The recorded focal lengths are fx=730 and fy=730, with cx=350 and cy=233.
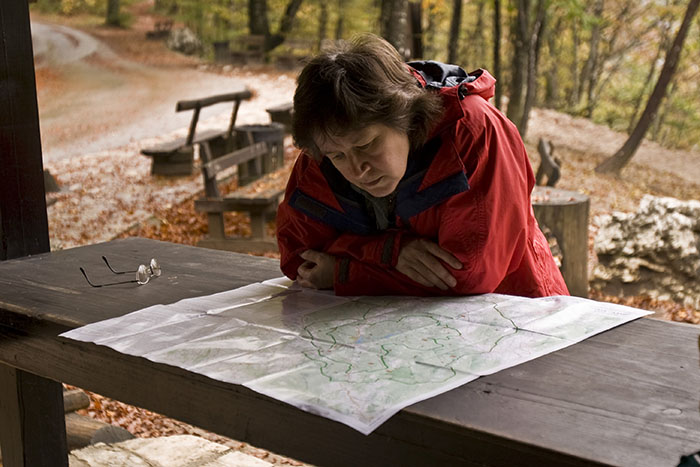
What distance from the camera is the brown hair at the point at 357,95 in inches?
65.4

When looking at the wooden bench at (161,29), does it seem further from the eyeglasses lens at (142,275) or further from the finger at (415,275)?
the finger at (415,275)

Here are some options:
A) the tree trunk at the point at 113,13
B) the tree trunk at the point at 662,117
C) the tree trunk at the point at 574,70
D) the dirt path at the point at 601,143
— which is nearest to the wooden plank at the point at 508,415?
the dirt path at the point at 601,143

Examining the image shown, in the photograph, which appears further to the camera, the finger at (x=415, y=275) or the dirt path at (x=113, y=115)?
the dirt path at (x=113, y=115)

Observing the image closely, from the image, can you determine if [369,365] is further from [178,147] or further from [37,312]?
[178,147]

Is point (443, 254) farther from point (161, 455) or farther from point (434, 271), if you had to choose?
point (161, 455)

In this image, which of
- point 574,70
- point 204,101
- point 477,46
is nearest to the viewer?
point 204,101

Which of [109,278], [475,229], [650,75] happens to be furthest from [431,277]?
[650,75]

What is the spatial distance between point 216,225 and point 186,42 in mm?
8637

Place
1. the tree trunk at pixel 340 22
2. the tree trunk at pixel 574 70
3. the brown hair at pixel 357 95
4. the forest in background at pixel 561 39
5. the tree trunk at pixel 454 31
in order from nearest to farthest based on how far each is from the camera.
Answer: the brown hair at pixel 357 95, the tree trunk at pixel 454 31, the forest in background at pixel 561 39, the tree trunk at pixel 574 70, the tree trunk at pixel 340 22

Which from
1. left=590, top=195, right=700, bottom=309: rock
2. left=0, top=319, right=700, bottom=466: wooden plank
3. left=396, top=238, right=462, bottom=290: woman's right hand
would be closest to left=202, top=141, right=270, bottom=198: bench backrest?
left=590, top=195, right=700, bottom=309: rock

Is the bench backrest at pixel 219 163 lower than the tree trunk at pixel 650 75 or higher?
lower

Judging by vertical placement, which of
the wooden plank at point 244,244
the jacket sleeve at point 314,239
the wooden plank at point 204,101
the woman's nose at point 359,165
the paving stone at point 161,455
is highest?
the woman's nose at point 359,165

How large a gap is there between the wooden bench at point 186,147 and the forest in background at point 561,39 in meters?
3.40

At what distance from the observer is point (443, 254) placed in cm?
185
